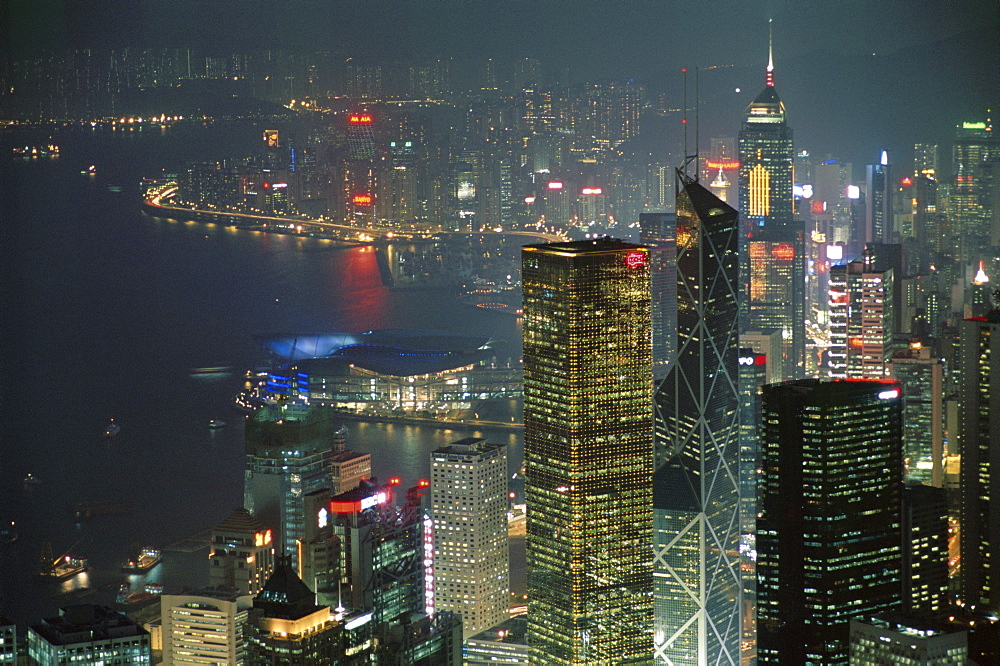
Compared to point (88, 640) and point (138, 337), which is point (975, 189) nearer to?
point (138, 337)

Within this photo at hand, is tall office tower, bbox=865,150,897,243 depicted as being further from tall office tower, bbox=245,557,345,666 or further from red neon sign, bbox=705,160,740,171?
tall office tower, bbox=245,557,345,666

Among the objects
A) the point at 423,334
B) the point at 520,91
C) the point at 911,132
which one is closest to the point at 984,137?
the point at 911,132

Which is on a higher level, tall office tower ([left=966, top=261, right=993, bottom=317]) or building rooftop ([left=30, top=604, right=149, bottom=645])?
tall office tower ([left=966, top=261, right=993, bottom=317])

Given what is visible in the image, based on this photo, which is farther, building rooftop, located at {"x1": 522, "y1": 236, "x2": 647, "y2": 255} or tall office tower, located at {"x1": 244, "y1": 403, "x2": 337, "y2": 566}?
tall office tower, located at {"x1": 244, "y1": 403, "x2": 337, "y2": 566}

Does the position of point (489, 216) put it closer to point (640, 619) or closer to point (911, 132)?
point (911, 132)

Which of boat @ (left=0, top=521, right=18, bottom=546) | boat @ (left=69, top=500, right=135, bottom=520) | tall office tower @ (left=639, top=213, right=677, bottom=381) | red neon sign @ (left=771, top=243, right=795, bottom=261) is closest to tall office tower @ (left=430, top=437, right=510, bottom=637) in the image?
tall office tower @ (left=639, top=213, right=677, bottom=381)

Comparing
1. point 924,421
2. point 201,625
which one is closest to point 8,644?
point 201,625
